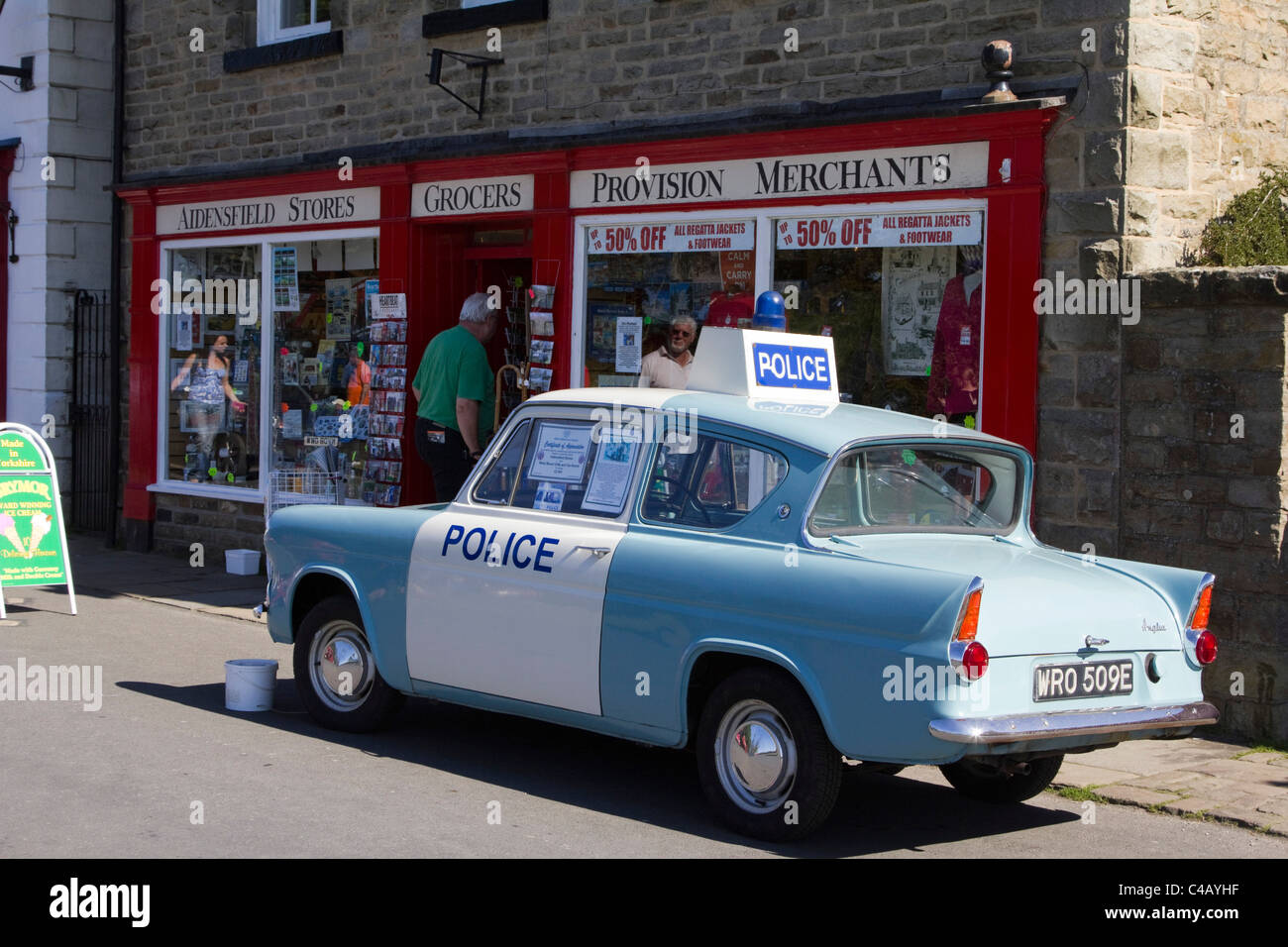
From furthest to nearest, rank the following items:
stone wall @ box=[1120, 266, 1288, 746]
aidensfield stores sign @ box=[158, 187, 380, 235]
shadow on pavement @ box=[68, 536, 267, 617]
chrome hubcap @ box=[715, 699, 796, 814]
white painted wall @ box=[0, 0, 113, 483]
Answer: white painted wall @ box=[0, 0, 113, 483]
aidensfield stores sign @ box=[158, 187, 380, 235]
shadow on pavement @ box=[68, 536, 267, 617]
stone wall @ box=[1120, 266, 1288, 746]
chrome hubcap @ box=[715, 699, 796, 814]

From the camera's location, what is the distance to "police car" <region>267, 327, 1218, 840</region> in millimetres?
5352

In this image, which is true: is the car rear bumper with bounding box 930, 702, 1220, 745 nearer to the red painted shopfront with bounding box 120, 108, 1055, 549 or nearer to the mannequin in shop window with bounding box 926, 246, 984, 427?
the red painted shopfront with bounding box 120, 108, 1055, 549

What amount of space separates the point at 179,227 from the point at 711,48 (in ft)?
20.8

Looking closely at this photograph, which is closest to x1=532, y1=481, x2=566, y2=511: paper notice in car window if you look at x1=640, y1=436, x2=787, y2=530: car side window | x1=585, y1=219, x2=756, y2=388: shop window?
x1=640, y1=436, x2=787, y2=530: car side window

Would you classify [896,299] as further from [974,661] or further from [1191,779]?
[974,661]

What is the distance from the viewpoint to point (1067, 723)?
17.8 feet

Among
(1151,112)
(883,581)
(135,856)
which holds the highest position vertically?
(1151,112)

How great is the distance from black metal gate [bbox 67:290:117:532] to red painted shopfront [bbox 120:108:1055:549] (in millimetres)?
702

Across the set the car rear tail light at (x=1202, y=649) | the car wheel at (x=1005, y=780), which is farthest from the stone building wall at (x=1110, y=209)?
the car rear tail light at (x=1202, y=649)

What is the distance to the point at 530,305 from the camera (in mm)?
11797

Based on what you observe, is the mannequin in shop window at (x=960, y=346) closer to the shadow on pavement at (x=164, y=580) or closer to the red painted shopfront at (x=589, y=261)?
the red painted shopfront at (x=589, y=261)

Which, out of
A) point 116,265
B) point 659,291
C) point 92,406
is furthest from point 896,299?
point 92,406

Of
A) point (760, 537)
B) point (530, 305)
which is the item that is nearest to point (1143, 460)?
point (760, 537)

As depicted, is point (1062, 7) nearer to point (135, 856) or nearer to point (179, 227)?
point (135, 856)
